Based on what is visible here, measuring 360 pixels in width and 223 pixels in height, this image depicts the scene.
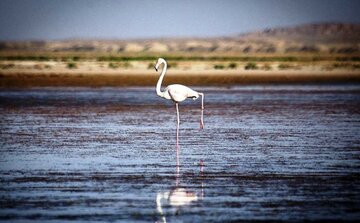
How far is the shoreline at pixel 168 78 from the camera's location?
41906 mm

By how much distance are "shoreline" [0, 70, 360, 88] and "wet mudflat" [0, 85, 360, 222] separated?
15852 mm

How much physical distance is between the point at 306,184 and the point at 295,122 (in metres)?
9.07

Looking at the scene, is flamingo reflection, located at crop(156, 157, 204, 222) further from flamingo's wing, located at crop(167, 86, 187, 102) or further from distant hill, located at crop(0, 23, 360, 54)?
distant hill, located at crop(0, 23, 360, 54)

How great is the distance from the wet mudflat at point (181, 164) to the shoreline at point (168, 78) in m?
15.9

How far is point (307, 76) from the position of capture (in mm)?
47688

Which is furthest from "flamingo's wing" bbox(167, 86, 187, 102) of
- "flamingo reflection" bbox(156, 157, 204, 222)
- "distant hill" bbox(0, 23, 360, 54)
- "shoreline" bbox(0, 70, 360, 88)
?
"distant hill" bbox(0, 23, 360, 54)

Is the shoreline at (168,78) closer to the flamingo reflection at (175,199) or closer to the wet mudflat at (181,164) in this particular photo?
the wet mudflat at (181,164)

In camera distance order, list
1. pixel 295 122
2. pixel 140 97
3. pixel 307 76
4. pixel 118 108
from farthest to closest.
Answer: pixel 307 76 → pixel 140 97 → pixel 118 108 → pixel 295 122

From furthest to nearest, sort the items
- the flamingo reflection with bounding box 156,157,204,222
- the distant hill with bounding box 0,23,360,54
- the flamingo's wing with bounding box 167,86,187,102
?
the distant hill with bounding box 0,23,360,54
the flamingo's wing with bounding box 167,86,187,102
the flamingo reflection with bounding box 156,157,204,222

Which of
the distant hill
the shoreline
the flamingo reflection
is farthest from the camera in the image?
the distant hill

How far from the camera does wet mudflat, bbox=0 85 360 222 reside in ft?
33.8

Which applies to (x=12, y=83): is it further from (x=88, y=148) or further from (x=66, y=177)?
(x=66, y=177)

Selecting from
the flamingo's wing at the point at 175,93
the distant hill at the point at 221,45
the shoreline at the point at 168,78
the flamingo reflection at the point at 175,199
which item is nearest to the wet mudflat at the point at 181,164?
the flamingo reflection at the point at 175,199

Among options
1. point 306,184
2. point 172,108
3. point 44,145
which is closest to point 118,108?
point 172,108
